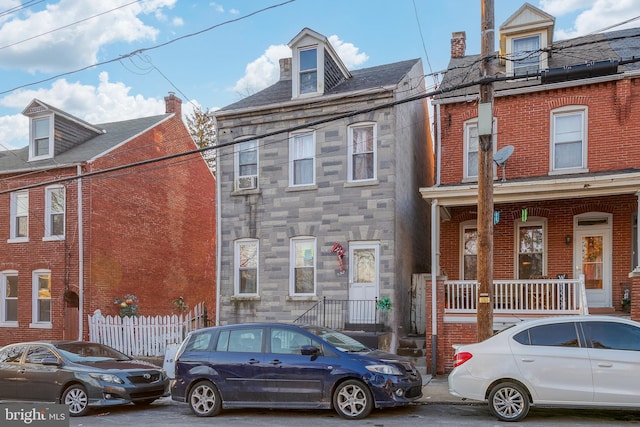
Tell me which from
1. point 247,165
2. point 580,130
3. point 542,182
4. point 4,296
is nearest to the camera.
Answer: point 542,182

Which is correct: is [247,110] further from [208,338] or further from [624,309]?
[624,309]

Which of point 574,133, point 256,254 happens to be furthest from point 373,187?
point 574,133

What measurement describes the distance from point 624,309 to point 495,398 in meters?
7.28

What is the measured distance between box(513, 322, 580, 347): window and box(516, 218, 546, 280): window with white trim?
7.18 m

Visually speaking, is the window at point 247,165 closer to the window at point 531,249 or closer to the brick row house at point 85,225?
the brick row house at point 85,225

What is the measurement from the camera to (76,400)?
1077 cm

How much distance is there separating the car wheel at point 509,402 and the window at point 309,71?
11055 mm

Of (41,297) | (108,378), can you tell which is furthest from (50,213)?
(108,378)

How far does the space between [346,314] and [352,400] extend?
7.01 metres

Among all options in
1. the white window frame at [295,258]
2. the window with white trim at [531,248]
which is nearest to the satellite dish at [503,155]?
the window with white trim at [531,248]

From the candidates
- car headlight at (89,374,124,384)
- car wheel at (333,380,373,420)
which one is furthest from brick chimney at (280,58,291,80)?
car wheel at (333,380,373,420)

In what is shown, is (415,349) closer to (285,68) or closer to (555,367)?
(555,367)

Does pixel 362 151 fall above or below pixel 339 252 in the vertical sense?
above

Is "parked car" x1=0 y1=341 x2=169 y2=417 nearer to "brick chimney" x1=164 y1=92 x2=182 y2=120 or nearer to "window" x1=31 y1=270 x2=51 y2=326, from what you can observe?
"window" x1=31 y1=270 x2=51 y2=326
